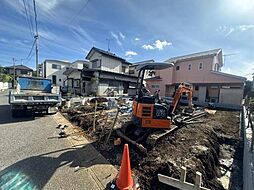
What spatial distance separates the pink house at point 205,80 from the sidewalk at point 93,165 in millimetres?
16342

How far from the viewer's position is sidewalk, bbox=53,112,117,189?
9.14 ft

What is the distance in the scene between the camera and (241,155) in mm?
4820

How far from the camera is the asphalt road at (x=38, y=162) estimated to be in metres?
2.65

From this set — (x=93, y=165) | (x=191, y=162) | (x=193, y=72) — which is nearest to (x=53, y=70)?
(x=193, y=72)

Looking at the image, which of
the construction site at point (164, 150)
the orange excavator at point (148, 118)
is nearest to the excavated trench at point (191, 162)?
the construction site at point (164, 150)

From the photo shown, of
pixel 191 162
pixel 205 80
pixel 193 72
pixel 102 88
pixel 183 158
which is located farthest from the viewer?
pixel 193 72

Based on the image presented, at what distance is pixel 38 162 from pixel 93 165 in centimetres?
127

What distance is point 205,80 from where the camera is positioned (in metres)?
17.1

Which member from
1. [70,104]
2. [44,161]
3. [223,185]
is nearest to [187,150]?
[223,185]

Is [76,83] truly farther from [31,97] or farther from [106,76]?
[31,97]

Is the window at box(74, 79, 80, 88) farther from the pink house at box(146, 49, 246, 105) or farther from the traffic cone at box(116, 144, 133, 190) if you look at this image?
the traffic cone at box(116, 144, 133, 190)

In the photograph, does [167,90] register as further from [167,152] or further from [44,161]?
[44,161]

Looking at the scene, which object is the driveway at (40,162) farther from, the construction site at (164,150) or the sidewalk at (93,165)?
the construction site at (164,150)

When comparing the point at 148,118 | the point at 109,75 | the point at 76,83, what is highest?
the point at 109,75
